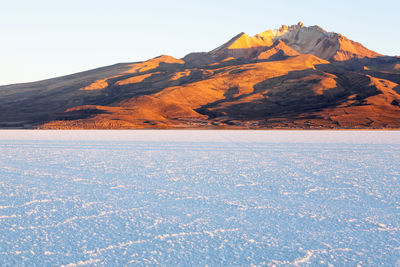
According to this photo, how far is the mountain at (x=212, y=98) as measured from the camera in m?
95.4

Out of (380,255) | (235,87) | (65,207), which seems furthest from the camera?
(235,87)

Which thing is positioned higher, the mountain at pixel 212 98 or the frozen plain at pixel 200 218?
the mountain at pixel 212 98

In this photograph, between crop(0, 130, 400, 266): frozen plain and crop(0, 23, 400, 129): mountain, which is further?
crop(0, 23, 400, 129): mountain

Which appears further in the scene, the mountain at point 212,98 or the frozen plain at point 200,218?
the mountain at point 212,98

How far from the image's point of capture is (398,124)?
288 feet

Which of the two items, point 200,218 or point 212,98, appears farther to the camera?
point 212,98

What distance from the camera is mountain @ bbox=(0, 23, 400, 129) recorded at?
313 ft

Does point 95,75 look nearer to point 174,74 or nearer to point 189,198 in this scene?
point 174,74

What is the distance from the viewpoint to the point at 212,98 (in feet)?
426

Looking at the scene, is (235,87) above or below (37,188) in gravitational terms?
above

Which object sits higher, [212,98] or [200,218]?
[212,98]

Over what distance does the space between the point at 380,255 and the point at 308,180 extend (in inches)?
279

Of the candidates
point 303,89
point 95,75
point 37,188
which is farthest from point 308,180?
point 95,75

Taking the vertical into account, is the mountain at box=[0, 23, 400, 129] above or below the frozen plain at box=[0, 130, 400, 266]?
above
